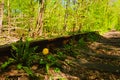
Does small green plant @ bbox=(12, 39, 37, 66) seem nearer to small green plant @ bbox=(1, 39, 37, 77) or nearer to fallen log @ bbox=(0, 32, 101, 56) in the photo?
small green plant @ bbox=(1, 39, 37, 77)

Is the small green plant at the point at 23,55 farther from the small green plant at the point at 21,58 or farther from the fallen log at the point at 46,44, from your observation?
the fallen log at the point at 46,44

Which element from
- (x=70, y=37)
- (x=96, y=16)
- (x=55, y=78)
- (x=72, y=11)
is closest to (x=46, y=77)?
(x=55, y=78)

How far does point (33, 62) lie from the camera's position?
19.2ft

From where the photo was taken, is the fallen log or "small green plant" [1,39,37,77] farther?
the fallen log

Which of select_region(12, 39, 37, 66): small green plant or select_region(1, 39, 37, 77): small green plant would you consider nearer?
select_region(1, 39, 37, 77): small green plant

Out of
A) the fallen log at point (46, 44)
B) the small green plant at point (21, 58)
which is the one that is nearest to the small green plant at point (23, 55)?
the small green plant at point (21, 58)

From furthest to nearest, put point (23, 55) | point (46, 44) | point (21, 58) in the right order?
point (46, 44)
point (23, 55)
point (21, 58)

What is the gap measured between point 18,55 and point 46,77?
107cm

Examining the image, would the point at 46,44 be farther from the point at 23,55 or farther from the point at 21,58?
the point at 21,58

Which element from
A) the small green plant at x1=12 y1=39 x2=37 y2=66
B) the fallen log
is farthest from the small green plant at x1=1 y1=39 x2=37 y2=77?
the fallen log

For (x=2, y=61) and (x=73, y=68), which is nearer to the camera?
(x=2, y=61)

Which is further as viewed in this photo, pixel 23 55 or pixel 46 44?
pixel 46 44

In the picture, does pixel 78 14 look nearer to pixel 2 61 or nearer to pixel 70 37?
pixel 70 37

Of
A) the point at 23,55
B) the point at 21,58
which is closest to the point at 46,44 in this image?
the point at 23,55
